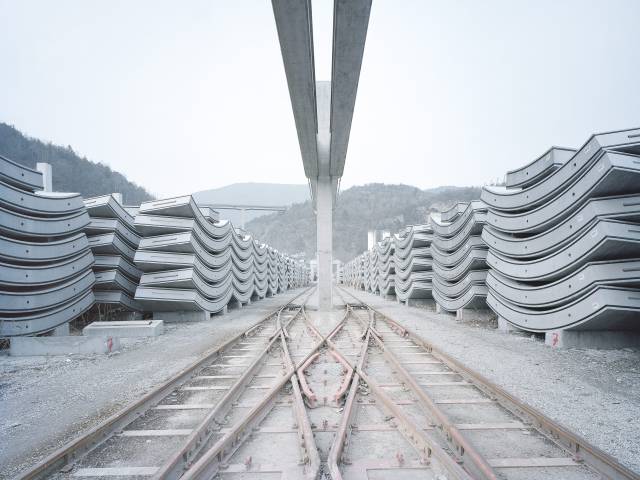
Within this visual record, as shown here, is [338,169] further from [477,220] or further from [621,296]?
[621,296]

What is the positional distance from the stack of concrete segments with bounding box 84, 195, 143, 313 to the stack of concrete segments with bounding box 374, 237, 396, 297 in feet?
57.6

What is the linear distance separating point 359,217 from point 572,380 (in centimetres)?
12345

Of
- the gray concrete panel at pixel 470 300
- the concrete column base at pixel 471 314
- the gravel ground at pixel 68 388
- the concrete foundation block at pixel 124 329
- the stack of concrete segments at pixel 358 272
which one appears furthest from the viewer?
the stack of concrete segments at pixel 358 272

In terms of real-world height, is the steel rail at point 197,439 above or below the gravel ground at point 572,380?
above

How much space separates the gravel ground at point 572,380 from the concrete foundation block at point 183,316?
9205 mm

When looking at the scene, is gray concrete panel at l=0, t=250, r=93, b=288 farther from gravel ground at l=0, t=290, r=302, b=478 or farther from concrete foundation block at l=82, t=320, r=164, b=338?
gravel ground at l=0, t=290, r=302, b=478

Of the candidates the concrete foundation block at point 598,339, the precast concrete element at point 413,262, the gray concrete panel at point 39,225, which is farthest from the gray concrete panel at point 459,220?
the gray concrete panel at point 39,225

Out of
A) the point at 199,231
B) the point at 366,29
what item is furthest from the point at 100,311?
the point at 366,29

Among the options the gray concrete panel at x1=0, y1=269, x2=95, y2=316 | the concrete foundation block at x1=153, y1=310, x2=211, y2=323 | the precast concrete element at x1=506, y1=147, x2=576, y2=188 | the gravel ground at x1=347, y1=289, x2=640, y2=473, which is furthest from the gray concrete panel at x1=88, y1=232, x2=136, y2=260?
the precast concrete element at x1=506, y1=147, x2=576, y2=188

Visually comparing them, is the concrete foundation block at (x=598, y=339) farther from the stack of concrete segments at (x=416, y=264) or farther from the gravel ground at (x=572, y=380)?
the stack of concrete segments at (x=416, y=264)

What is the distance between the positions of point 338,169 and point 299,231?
11608 cm

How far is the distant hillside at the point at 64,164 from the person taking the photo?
62912mm

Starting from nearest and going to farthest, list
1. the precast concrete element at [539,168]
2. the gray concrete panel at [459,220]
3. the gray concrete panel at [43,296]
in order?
the gray concrete panel at [43,296], the precast concrete element at [539,168], the gray concrete panel at [459,220]

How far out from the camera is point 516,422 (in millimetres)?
4238
